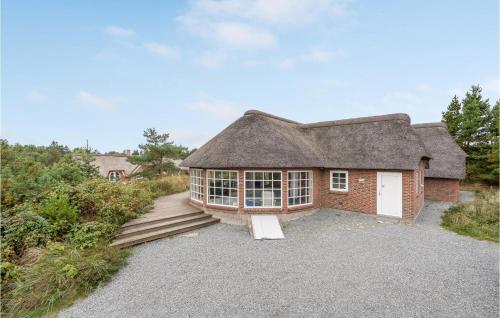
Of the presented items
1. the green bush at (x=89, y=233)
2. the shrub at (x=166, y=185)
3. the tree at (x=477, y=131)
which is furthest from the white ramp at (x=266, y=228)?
the tree at (x=477, y=131)

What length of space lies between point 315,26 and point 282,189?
334 inches

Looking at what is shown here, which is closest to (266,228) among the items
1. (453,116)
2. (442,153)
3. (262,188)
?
(262,188)

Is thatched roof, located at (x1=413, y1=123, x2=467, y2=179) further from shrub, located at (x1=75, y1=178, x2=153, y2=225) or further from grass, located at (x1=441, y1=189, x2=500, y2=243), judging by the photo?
shrub, located at (x1=75, y1=178, x2=153, y2=225)

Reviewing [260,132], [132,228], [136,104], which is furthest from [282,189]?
[136,104]

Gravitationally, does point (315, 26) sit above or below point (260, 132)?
above

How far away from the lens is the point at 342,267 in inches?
205

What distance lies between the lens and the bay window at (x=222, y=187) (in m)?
9.19

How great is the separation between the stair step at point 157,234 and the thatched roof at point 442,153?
15.4 metres

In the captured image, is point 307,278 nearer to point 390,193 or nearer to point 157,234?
point 157,234

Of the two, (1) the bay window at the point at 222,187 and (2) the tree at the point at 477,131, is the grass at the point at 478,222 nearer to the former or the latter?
(1) the bay window at the point at 222,187

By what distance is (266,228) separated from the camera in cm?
782

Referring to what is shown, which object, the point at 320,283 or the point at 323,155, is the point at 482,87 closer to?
the point at 323,155

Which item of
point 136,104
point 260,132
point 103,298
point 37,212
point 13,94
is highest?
point 136,104

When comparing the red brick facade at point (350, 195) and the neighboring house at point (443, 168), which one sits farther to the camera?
the neighboring house at point (443, 168)
